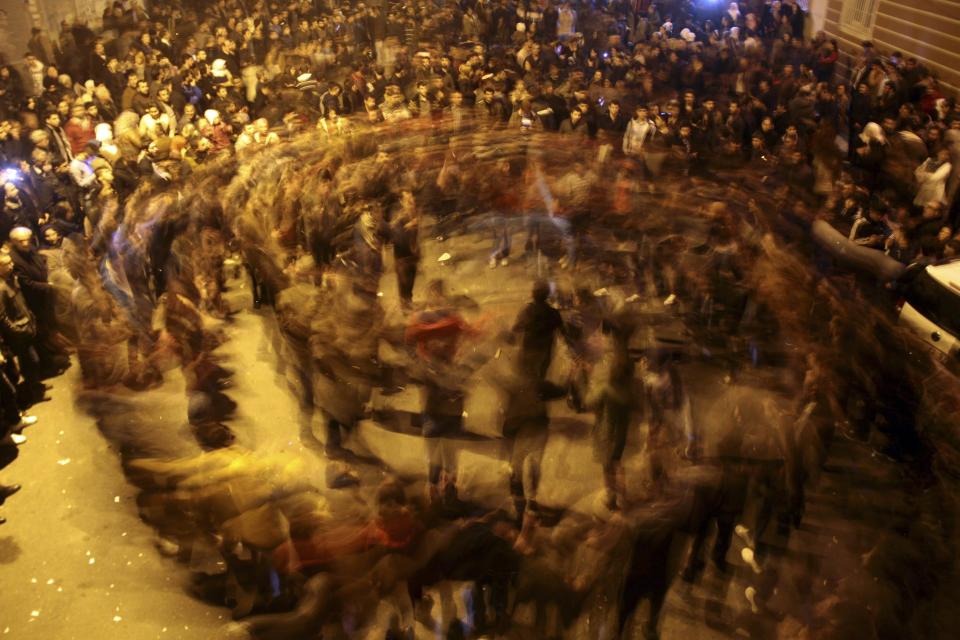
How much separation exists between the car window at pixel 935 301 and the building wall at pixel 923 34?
7.57 meters

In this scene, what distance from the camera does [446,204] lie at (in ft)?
38.5

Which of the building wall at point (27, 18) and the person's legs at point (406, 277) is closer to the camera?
the person's legs at point (406, 277)

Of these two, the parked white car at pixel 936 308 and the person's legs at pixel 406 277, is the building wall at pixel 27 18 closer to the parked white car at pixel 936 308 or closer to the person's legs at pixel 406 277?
the person's legs at pixel 406 277

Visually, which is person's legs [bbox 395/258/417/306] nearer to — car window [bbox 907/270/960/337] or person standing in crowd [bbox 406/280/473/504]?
person standing in crowd [bbox 406/280/473/504]

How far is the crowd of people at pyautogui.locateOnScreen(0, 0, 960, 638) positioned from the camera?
5598mm

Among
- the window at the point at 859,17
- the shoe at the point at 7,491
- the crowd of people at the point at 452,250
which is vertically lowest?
the shoe at the point at 7,491

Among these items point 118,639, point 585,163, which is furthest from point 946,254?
point 118,639

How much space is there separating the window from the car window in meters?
11.3

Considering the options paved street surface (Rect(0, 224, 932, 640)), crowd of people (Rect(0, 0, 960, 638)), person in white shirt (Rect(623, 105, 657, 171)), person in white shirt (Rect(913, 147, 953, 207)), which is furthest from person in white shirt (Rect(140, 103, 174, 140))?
person in white shirt (Rect(913, 147, 953, 207))

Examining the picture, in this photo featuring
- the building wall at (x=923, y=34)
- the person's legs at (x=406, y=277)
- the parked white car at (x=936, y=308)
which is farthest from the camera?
the building wall at (x=923, y=34)

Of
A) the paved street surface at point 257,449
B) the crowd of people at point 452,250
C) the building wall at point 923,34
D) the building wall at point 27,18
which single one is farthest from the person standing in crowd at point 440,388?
the building wall at point 27,18

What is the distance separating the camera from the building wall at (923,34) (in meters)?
Answer: 13.8

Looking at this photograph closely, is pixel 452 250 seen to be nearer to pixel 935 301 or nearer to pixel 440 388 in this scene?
pixel 440 388

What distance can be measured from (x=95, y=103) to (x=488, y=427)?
1124 centimetres
